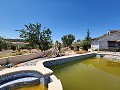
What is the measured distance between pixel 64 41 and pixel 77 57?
1156 inches

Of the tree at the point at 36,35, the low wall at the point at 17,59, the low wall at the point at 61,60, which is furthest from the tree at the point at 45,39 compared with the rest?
the low wall at the point at 61,60

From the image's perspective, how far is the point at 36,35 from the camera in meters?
22.3

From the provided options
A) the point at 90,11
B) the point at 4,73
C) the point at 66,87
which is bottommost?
the point at 66,87

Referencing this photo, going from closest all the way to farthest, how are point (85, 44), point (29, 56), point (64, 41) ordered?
point (29, 56) < point (85, 44) < point (64, 41)

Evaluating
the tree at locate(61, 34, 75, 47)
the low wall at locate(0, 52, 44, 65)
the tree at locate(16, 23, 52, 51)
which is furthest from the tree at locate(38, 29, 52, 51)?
the tree at locate(61, 34, 75, 47)

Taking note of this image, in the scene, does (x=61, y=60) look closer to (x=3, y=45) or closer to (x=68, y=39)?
(x=3, y=45)

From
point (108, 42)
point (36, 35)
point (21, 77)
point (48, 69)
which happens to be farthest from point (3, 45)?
point (108, 42)

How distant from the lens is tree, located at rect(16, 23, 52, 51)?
21.8 meters

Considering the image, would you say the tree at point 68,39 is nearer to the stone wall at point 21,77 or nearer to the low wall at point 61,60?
the low wall at point 61,60

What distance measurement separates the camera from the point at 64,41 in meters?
46.3

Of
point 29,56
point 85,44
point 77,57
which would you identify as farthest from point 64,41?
point 29,56

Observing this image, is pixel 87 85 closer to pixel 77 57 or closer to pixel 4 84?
pixel 4 84

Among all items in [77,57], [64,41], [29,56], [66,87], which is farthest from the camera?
[64,41]

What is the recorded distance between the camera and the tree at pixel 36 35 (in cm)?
2175
